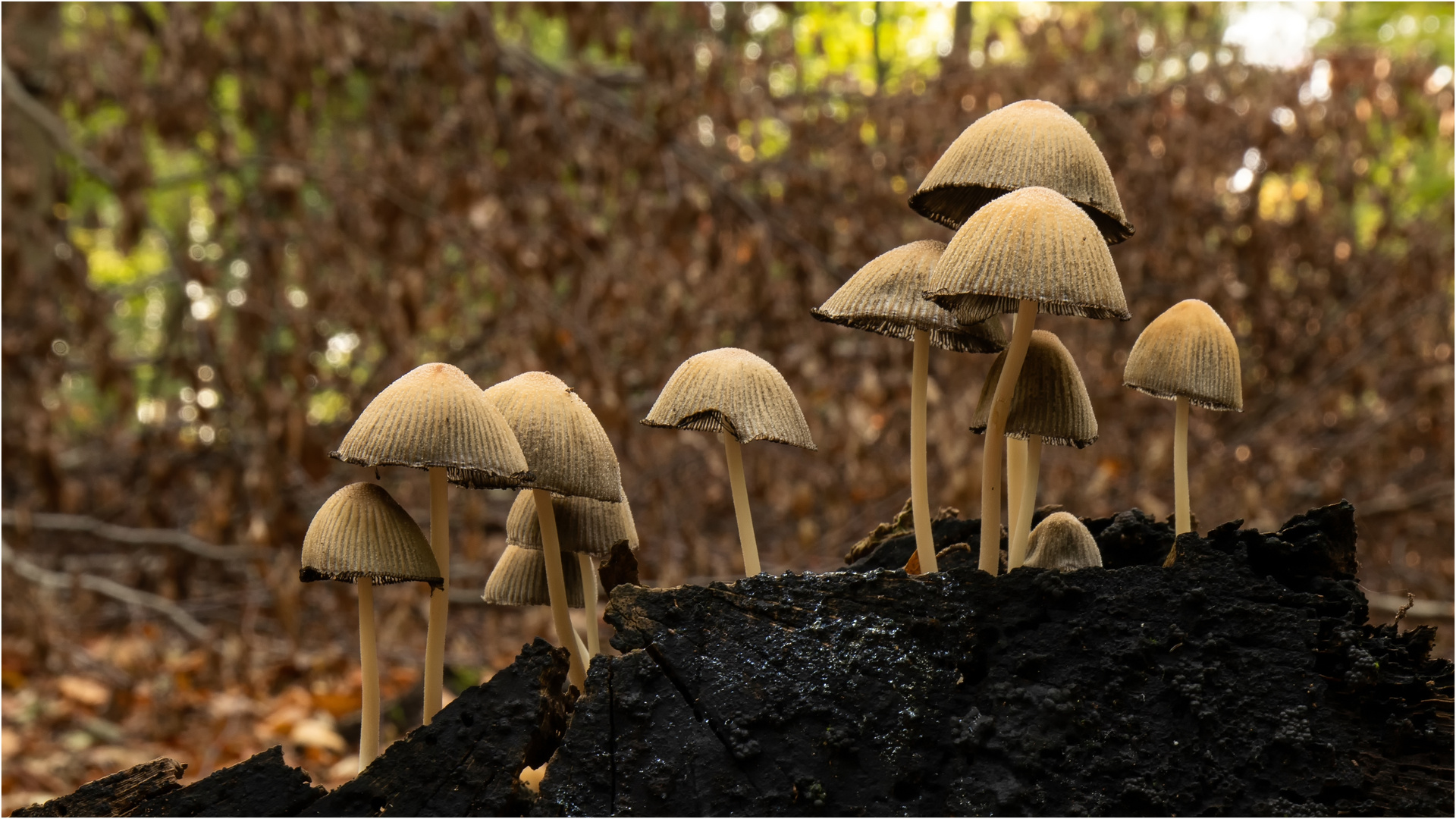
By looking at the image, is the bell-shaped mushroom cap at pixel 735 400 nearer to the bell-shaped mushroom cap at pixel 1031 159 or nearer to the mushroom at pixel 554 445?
the mushroom at pixel 554 445

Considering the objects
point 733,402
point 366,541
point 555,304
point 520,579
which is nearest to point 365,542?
point 366,541

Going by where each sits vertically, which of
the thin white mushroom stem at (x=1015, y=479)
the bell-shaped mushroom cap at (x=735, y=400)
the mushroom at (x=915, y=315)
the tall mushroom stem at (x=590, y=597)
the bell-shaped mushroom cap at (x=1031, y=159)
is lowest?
the tall mushroom stem at (x=590, y=597)

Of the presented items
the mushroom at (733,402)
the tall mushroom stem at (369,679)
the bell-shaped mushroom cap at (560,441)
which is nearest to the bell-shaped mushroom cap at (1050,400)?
the mushroom at (733,402)

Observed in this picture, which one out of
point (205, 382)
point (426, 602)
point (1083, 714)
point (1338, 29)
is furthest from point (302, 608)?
point (1338, 29)

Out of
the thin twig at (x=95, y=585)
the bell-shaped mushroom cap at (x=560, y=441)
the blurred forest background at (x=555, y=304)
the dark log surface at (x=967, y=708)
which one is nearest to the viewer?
the dark log surface at (x=967, y=708)

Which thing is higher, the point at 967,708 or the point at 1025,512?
the point at 1025,512

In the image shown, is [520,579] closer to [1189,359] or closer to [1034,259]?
[1034,259]
